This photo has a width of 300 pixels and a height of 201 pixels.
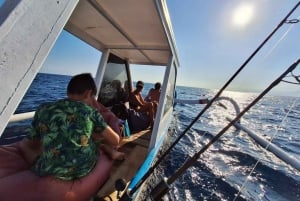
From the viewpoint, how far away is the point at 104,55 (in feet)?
12.9

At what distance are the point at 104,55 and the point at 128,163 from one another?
2.42m

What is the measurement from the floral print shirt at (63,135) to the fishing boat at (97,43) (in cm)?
13

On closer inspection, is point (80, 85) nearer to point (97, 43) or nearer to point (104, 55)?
point (97, 43)

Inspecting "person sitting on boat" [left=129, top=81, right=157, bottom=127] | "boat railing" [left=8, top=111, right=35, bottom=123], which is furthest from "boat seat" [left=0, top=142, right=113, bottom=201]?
"person sitting on boat" [left=129, top=81, right=157, bottom=127]

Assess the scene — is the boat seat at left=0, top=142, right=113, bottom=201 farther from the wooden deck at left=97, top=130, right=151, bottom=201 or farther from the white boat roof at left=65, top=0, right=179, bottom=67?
the white boat roof at left=65, top=0, right=179, bottom=67

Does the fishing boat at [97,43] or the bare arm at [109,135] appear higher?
the fishing boat at [97,43]

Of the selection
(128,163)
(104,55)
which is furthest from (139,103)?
(128,163)

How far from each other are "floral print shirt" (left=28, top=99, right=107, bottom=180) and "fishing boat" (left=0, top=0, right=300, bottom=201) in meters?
0.13

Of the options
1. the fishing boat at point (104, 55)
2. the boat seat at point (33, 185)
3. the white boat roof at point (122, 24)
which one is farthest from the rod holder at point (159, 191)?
the white boat roof at point (122, 24)

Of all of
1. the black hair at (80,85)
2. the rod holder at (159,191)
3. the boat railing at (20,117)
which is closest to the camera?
the rod holder at (159,191)

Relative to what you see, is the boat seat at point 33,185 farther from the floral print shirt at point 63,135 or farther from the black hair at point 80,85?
the black hair at point 80,85

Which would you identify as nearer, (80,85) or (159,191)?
(159,191)

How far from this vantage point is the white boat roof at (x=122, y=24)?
196 cm

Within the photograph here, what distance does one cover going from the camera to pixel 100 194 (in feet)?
5.79
